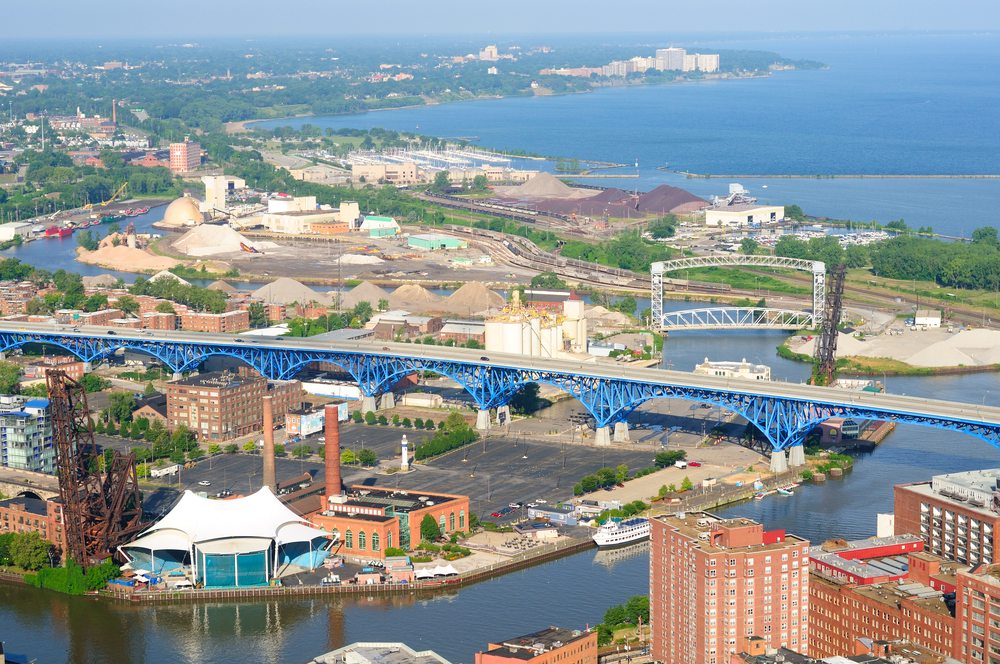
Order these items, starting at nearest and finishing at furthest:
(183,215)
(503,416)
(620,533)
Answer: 1. (620,533)
2. (503,416)
3. (183,215)

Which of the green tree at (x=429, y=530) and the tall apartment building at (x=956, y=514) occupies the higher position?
the tall apartment building at (x=956, y=514)

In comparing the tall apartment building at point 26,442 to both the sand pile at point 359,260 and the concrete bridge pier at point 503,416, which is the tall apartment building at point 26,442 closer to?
the concrete bridge pier at point 503,416

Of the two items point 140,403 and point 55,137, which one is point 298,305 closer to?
point 140,403

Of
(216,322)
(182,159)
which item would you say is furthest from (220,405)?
(182,159)

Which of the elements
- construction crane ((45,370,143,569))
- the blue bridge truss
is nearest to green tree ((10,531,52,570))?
construction crane ((45,370,143,569))

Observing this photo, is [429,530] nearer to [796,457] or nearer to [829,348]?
[796,457]

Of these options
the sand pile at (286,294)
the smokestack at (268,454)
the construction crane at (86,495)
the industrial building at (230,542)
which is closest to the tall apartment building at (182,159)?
the sand pile at (286,294)
